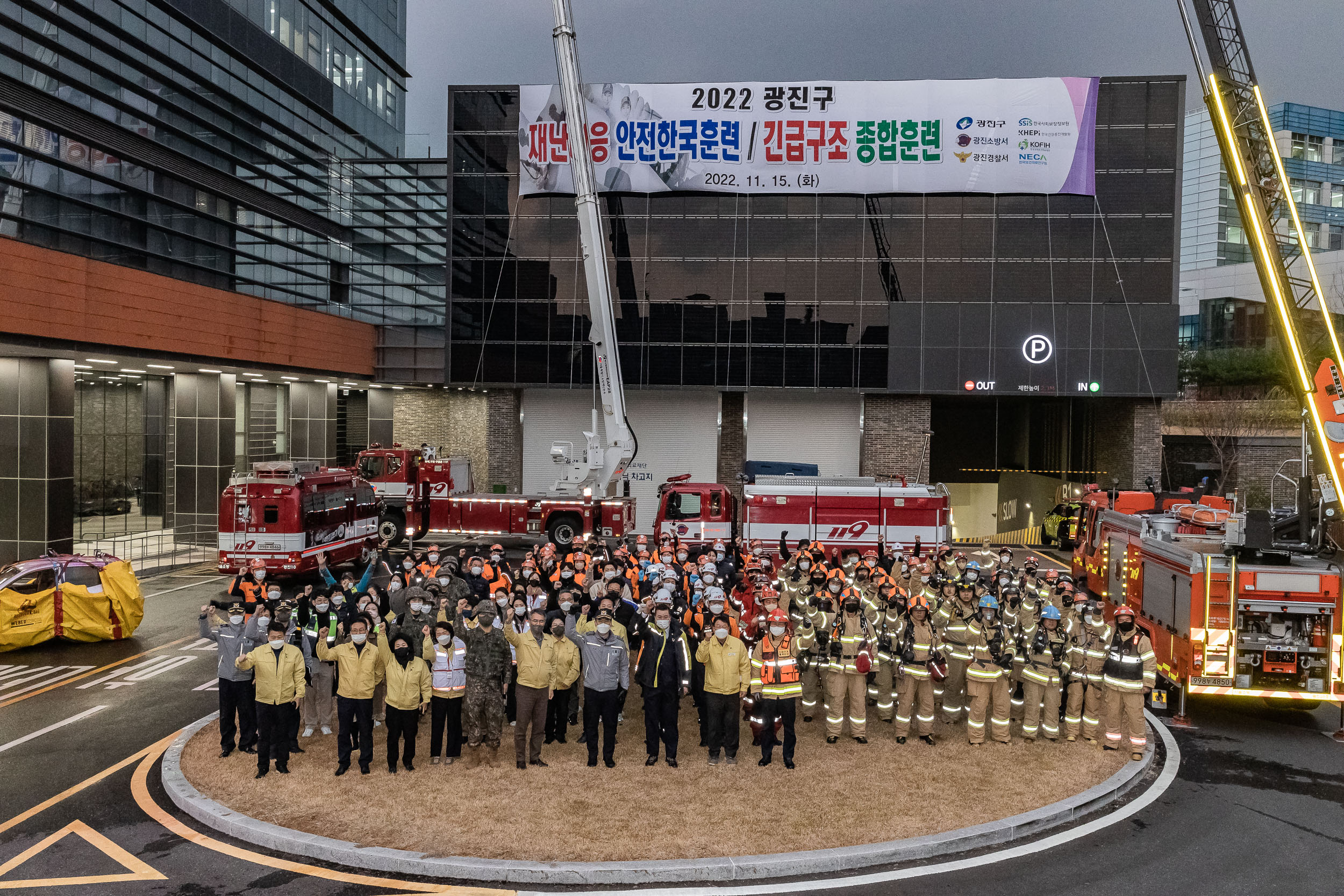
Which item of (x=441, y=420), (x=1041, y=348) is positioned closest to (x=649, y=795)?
(x=1041, y=348)

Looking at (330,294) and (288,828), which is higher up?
(330,294)

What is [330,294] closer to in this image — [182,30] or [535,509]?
[182,30]

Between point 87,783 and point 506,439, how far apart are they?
23.2 meters

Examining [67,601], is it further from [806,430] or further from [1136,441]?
[1136,441]

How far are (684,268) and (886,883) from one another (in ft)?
82.4

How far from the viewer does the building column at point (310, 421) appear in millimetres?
32938

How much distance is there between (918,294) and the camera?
29.4 m

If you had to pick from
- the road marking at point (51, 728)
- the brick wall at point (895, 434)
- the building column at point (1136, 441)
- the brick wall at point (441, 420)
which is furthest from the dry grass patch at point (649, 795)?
the brick wall at point (441, 420)

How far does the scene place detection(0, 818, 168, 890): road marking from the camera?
702 centimetres

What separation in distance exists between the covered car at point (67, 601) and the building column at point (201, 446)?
12.2 metres

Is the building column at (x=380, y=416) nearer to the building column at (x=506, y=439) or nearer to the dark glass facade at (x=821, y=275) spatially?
the dark glass facade at (x=821, y=275)

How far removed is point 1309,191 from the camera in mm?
60812

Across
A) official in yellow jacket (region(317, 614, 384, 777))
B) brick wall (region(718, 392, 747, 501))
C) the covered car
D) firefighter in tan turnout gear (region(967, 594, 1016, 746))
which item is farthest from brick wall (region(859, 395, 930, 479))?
official in yellow jacket (region(317, 614, 384, 777))

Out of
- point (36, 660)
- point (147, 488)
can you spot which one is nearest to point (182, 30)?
point (147, 488)
